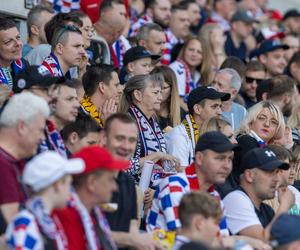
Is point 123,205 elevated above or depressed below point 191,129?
below

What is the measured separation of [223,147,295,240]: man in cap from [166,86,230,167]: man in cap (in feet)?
3.64

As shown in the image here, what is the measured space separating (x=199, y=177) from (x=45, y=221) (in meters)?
2.36

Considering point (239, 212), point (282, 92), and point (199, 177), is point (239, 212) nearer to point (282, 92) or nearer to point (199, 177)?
point (199, 177)

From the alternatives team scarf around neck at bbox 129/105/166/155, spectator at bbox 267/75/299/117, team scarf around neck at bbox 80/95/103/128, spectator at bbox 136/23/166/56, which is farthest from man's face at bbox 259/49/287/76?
team scarf around neck at bbox 80/95/103/128

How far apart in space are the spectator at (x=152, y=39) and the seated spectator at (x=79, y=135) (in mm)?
4582

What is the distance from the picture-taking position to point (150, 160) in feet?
33.8

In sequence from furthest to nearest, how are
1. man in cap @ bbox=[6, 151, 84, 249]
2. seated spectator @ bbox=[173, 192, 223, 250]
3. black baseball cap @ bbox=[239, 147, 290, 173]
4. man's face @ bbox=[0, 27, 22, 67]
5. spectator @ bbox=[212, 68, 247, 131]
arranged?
spectator @ bbox=[212, 68, 247, 131]
man's face @ bbox=[0, 27, 22, 67]
black baseball cap @ bbox=[239, 147, 290, 173]
seated spectator @ bbox=[173, 192, 223, 250]
man in cap @ bbox=[6, 151, 84, 249]

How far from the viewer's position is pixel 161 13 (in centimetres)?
1564

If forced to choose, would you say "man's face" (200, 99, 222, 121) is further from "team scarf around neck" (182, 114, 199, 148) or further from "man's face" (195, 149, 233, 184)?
"man's face" (195, 149, 233, 184)

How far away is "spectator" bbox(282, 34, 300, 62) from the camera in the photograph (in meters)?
17.6

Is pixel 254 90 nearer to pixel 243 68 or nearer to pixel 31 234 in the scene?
pixel 243 68

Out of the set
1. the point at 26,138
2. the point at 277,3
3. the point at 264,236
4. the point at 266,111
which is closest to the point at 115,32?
the point at 266,111

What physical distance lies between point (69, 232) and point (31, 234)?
1.46 ft

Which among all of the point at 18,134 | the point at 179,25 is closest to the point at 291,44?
the point at 179,25
